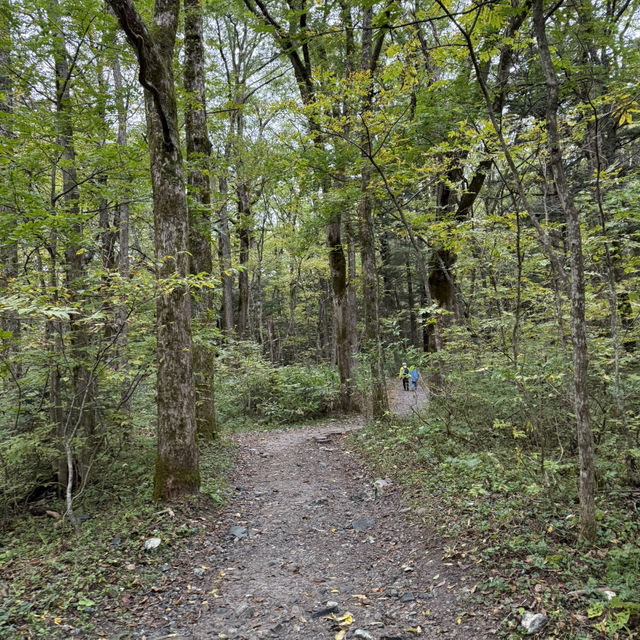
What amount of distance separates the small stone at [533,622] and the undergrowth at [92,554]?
3.11 m

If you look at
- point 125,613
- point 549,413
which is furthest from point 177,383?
point 549,413

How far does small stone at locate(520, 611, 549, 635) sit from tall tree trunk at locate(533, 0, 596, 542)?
98cm

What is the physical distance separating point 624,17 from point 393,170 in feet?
30.8

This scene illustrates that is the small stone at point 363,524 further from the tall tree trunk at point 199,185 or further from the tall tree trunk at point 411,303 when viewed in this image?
the tall tree trunk at point 411,303

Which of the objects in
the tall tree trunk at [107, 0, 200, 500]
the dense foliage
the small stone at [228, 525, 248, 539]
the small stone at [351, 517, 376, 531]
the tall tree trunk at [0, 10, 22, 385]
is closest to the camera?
the dense foliage

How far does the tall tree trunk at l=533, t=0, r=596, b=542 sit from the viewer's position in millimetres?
3389

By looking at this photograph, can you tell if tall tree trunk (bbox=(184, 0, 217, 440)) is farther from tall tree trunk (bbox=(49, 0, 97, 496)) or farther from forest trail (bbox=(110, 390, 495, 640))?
forest trail (bbox=(110, 390, 495, 640))

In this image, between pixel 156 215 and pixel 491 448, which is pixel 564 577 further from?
pixel 156 215

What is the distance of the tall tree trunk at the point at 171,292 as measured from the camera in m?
5.22

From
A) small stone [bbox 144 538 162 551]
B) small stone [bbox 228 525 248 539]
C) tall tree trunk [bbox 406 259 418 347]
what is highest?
tall tree trunk [bbox 406 259 418 347]

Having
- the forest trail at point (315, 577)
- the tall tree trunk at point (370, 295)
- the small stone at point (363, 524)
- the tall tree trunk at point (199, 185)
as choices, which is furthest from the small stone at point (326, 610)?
the tall tree trunk at point (370, 295)

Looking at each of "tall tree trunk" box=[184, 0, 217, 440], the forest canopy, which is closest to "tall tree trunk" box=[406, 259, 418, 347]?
the forest canopy

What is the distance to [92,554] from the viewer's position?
157 inches

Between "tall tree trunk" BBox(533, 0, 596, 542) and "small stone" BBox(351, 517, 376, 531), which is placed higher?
"tall tree trunk" BBox(533, 0, 596, 542)
